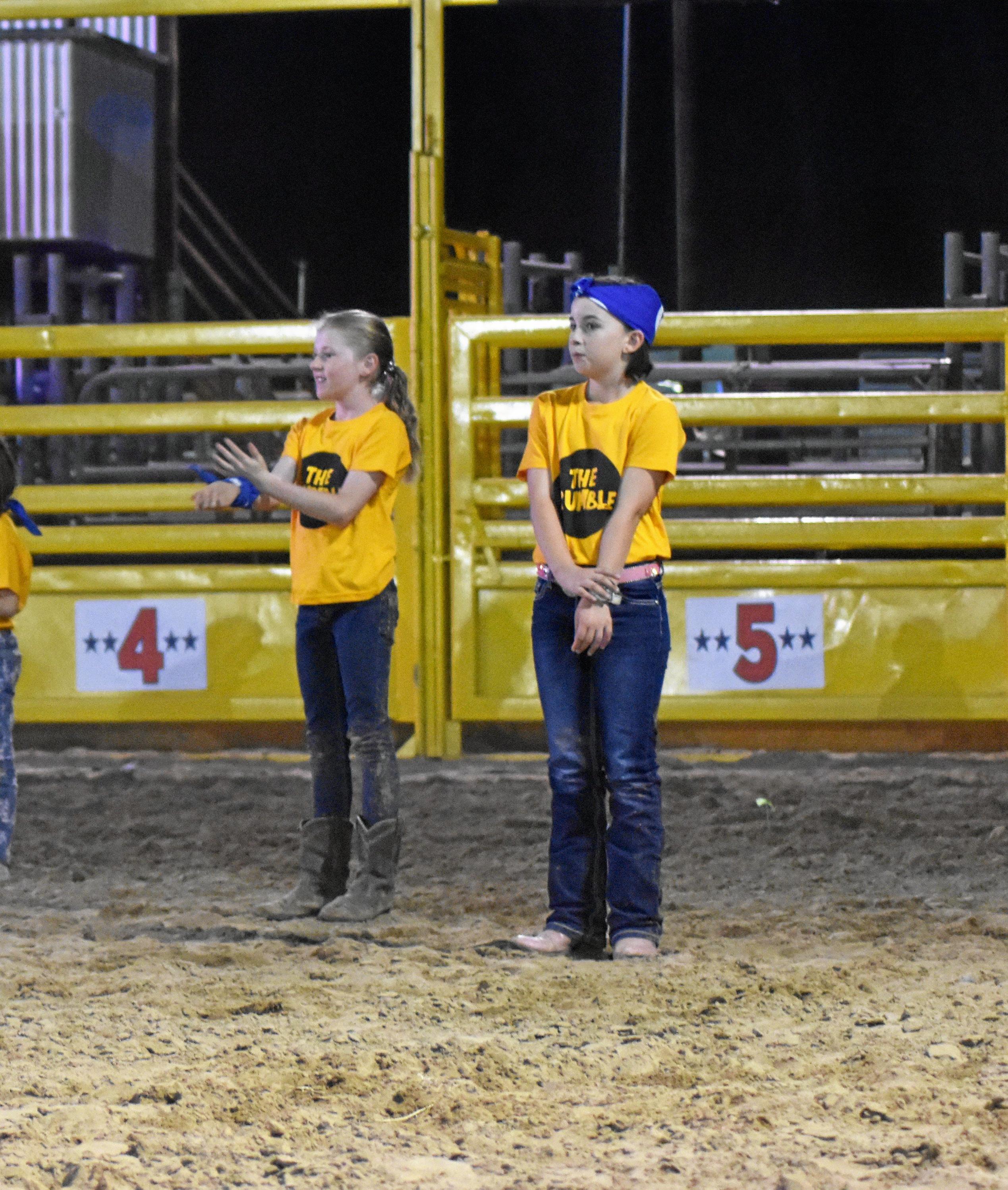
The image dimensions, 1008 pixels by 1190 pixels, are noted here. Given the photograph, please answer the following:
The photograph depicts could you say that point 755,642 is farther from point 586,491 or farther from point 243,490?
point 243,490

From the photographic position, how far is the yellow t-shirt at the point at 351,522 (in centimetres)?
389

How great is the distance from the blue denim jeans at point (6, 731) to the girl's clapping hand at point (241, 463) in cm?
123

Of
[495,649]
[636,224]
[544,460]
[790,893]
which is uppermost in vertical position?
[636,224]

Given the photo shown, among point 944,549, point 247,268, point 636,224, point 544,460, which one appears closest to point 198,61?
point 247,268

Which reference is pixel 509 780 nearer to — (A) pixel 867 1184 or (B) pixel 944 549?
(B) pixel 944 549

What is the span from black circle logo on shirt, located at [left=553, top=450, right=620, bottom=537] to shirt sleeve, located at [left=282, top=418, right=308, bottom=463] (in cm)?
77

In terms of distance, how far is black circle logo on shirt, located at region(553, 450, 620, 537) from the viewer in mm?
3537

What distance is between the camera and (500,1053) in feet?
9.19

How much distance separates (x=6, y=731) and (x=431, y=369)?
258 centimetres

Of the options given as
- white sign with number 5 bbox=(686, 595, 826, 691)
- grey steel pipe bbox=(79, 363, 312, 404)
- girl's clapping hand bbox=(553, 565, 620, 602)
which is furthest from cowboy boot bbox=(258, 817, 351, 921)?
grey steel pipe bbox=(79, 363, 312, 404)

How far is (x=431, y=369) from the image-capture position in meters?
6.51

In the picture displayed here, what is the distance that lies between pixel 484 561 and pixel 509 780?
3.23 ft

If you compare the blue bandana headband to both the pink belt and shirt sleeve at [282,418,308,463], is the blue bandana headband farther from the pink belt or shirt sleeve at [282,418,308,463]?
shirt sleeve at [282,418,308,463]

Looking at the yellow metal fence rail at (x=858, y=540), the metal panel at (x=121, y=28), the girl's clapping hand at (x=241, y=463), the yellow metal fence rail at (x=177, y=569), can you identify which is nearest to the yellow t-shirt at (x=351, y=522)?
the girl's clapping hand at (x=241, y=463)
